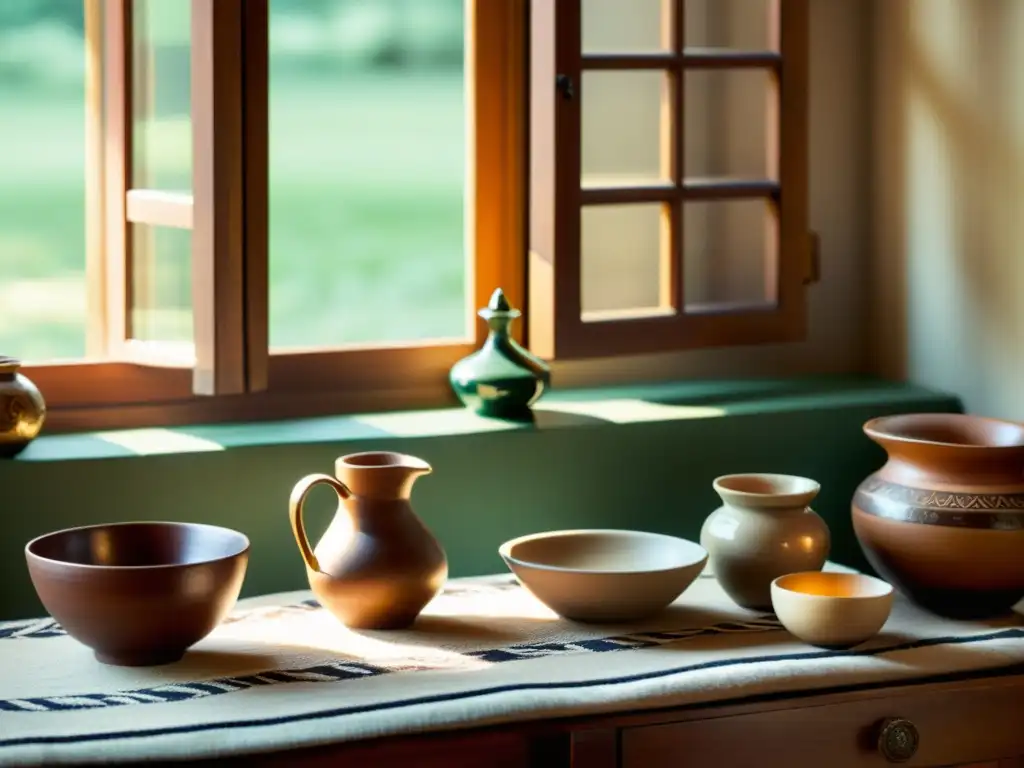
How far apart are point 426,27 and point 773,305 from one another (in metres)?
5.91

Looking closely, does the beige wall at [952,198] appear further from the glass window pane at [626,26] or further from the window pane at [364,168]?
the window pane at [364,168]

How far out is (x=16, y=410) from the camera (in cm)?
205

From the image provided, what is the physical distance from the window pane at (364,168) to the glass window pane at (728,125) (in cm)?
423

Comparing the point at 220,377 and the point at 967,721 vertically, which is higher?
the point at 220,377

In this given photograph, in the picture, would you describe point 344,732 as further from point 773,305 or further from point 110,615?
point 773,305

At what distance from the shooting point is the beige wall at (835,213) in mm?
2811

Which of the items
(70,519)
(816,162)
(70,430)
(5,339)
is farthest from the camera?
(5,339)

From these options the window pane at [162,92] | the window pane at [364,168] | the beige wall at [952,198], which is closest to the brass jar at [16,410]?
the window pane at [162,92]

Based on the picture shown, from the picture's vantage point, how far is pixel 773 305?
266cm

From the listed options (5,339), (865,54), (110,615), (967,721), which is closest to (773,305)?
(865,54)

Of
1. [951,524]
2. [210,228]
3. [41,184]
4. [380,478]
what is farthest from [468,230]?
[41,184]

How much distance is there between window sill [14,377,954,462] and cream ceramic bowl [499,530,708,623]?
0.32 metres

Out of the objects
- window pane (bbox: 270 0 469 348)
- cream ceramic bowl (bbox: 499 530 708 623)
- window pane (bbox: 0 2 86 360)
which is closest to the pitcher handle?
cream ceramic bowl (bbox: 499 530 708 623)

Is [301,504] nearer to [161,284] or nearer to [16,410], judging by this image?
[16,410]
